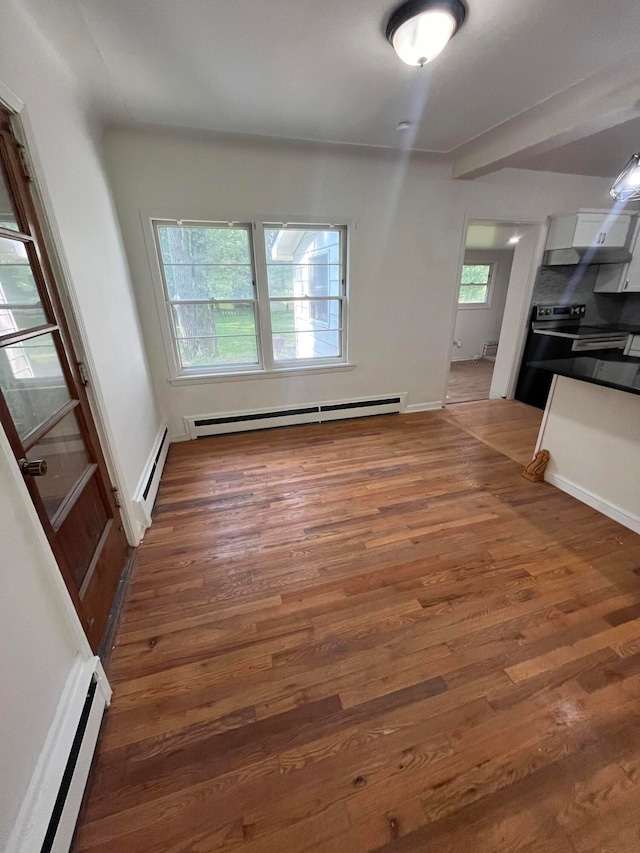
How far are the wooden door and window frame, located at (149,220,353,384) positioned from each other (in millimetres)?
1603

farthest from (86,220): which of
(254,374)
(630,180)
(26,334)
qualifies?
(630,180)

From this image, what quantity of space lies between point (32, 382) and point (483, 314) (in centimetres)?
745

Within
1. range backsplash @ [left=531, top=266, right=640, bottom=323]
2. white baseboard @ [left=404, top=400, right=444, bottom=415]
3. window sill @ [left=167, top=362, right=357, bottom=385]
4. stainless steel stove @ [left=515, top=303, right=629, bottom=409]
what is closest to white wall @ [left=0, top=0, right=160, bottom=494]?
window sill @ [left=167, top=362, right=357, bottom=385]

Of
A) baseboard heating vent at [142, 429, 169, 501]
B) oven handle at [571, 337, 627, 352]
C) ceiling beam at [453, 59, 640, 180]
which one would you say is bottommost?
baseboard heating vent at [142, 429, 169, 501]

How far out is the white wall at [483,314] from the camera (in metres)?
6.43

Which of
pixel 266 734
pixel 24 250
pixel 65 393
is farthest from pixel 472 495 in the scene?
pixel 24 250

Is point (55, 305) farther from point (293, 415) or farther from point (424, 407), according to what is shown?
point (424, 407)

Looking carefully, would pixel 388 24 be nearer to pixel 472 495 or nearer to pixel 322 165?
pixel 322 165

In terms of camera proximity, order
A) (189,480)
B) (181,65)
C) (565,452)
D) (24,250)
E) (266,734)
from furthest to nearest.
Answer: (189,480) → (565,452) → (181,65) → (24,250) → (266,734)

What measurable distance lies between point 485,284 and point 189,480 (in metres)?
6.75

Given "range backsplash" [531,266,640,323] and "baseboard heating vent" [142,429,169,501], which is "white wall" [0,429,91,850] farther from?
"range backsplash" [531,266,640,323]

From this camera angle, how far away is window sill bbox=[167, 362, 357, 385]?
3266mm

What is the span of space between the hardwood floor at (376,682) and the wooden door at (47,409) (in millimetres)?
355

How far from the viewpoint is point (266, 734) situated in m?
1.18
